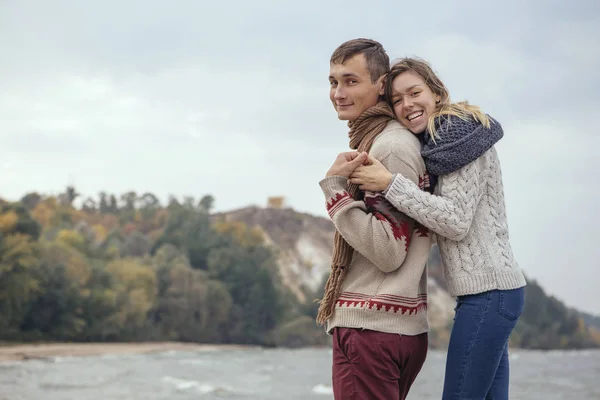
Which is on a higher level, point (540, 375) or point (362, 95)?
point (362, 95)

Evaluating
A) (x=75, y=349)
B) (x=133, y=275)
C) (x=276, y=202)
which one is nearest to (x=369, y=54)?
(x=75, y=349)

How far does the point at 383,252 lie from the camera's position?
262 centimetres

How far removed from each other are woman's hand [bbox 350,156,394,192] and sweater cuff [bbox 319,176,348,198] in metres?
0.04

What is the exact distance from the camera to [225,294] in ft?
194

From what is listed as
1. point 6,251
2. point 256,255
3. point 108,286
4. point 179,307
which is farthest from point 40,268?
point 256,255

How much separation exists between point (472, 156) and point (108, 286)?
49.5 meters

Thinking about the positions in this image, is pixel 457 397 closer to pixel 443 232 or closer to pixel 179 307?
pixel 443 232

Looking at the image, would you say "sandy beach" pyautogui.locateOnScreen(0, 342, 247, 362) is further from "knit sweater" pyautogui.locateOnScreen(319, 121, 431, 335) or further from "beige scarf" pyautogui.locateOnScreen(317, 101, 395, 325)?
"knit sweater" pyautogui.locateOnScreen(319, 121, 431, 335)

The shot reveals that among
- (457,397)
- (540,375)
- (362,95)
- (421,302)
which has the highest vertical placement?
(362,95)

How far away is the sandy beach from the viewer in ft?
129

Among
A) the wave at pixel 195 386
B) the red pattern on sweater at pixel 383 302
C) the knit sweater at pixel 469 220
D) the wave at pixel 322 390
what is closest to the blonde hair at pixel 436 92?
the knit sweater at pixel 469 220

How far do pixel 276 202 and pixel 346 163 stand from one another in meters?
91.8

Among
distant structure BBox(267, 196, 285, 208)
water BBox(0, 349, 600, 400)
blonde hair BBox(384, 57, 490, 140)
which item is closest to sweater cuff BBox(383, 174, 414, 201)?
blonde hair BBox(384, 57, 490, 140)

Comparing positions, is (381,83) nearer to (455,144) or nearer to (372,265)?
→ (455,144)
